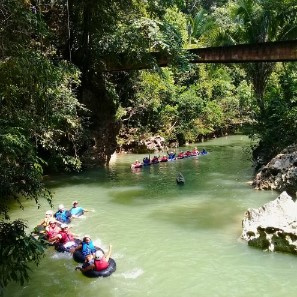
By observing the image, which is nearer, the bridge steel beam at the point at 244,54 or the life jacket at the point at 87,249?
the life jacket at the point at 87,249

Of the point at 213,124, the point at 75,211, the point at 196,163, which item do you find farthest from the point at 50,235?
the point at 213,124

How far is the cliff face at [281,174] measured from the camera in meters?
14.1

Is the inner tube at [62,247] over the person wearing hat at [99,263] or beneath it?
beneath

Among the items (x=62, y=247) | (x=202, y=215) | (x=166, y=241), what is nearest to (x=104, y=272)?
(x=62, y=247)

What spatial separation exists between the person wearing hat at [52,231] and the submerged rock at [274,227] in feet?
15.8

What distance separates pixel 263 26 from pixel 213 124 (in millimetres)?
15261

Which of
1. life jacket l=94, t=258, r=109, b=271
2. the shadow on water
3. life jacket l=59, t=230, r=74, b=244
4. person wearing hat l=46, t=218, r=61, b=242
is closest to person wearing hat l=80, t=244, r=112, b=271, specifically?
life jacket l=94, t=258, r=109, b=271

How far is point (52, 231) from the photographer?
35.3ft

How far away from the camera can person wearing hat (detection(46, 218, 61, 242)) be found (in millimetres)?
10509

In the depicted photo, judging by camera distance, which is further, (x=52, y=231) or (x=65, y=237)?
(x=52, y=231)

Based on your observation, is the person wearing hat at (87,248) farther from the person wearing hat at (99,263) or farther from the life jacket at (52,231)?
the life jacket at (52,231)

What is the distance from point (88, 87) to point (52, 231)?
11548mm

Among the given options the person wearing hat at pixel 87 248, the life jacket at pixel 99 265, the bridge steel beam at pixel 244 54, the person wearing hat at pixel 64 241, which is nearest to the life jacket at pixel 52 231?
the person wearing hat at pixel 64 241

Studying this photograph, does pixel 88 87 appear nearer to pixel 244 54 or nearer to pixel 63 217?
pixel 244 54
